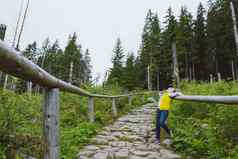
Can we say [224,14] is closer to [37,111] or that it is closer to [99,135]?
[99,135]

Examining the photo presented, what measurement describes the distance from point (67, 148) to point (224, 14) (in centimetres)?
3234

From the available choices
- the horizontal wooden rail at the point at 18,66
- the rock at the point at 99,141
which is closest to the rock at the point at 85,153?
the rock at the point at 99,141

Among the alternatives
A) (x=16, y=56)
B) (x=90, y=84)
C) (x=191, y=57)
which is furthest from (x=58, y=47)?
(x=16, y=56)

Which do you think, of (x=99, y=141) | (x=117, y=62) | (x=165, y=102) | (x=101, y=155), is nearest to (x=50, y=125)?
(x=101, y=155)

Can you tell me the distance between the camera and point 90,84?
10172 mm

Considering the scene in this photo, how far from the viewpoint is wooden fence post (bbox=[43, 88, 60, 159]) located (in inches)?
78.2

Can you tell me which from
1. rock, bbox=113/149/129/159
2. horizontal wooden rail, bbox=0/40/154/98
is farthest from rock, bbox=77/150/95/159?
horizontal wooden rail, bbox=0/40/154/98

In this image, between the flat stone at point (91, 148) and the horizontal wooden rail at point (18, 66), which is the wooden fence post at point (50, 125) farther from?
the flat stone at point (91, 148)

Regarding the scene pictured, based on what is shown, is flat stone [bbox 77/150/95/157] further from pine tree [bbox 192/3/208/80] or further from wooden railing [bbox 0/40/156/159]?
pine tree [bbox 192/3/208/80]


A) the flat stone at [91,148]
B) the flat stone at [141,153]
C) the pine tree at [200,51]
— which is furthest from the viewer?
the pine tree at [200,51]

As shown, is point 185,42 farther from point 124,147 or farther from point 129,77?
point 124,147

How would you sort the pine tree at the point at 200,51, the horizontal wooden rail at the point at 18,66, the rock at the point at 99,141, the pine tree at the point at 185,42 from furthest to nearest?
1. the pine tree at the point at 200,51
2. the pine tree at the point at 185,42
3. the rock at the point at 99,141
4. the horizontal wooden rail at the point at 18,66

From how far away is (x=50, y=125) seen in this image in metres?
2.02

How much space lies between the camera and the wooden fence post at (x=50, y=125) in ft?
6.51
